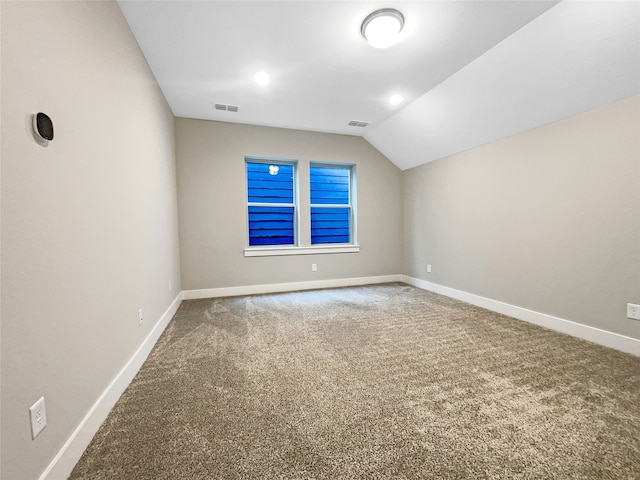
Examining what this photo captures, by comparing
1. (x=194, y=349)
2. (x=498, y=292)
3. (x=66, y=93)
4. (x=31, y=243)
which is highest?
(x=66, y=93)

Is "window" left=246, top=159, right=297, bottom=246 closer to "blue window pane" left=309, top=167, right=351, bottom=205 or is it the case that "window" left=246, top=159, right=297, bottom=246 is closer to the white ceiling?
"blue window pane" left=309, top=167, right=351, bottom=205

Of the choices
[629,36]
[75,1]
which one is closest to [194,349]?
[75,1]

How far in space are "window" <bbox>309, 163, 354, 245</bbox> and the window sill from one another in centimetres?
21

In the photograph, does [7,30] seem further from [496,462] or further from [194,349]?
[496,462]

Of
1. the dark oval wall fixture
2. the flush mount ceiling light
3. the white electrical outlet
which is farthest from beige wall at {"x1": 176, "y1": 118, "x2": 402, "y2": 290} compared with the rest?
the white electrical outlet

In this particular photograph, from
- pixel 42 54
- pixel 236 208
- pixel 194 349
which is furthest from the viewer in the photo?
pixel 236 208

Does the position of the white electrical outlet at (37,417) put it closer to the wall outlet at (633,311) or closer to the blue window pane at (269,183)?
the blue window pane at (269,183)

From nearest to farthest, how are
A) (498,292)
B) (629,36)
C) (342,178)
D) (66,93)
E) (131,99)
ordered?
(66,93)
(629,36)
(131,99)
(498,292)
(342,178)

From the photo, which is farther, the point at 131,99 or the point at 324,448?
the point at 131,99

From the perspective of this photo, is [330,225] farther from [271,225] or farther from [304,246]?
[271,225]

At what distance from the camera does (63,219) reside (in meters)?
1.10

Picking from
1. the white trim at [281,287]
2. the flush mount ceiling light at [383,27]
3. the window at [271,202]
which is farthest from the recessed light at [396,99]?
the white trim at [281,287]

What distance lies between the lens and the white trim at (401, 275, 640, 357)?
207 cm

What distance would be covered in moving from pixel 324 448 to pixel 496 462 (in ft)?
2.40
